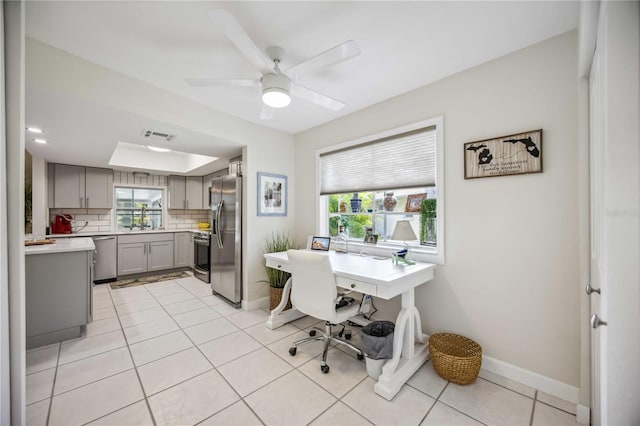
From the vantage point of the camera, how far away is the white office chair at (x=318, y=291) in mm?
2041

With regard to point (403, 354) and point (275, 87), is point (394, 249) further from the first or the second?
point (275, 87)

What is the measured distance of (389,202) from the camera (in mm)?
2879

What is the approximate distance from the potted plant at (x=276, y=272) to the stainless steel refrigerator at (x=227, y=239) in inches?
16.3

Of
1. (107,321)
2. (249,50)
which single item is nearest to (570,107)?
(249,50)

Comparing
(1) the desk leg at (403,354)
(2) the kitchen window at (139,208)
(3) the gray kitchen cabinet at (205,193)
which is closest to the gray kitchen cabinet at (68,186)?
(2) the kitchen window at (139,208)

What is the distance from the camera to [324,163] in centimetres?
350

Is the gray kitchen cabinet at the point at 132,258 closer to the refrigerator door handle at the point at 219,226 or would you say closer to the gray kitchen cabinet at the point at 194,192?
the gray kitchen cabinet at the point at 194,192

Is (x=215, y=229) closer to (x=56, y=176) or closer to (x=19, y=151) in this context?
(x=19, y=151)

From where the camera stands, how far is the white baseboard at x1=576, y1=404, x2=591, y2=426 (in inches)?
60.4

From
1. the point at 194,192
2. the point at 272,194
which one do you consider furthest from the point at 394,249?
the point at 194,192

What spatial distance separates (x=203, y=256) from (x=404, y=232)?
381 centimetres

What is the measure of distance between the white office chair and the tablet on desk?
91cm

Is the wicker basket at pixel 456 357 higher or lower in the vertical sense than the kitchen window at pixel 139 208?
lower

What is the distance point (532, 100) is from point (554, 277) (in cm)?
130
